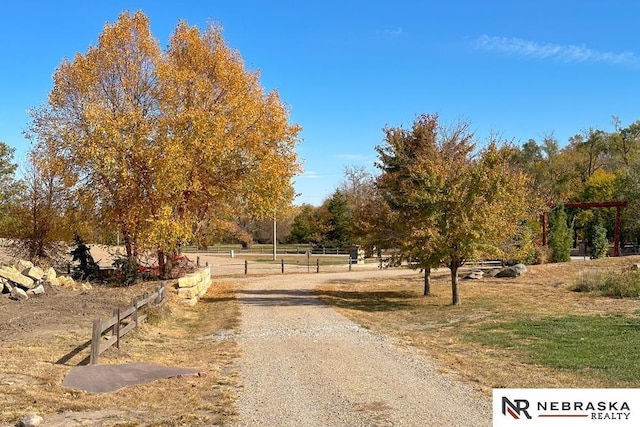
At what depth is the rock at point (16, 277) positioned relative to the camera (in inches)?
675

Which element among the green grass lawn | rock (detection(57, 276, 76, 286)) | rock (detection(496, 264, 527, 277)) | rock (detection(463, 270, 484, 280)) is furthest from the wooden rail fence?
rock (detection(496, 264, 527, 277))

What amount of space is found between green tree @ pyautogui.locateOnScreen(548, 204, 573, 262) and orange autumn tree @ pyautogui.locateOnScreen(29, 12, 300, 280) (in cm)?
1969

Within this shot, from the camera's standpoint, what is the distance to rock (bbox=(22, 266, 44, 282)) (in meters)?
18.3

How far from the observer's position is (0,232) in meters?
26.6

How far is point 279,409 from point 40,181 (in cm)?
2315

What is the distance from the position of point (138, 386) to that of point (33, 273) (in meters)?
11.7

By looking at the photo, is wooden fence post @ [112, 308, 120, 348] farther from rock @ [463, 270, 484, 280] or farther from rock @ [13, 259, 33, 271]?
rock @ [463, 270, 484, 280]

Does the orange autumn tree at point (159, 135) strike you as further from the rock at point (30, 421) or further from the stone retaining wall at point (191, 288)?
the rock at point (30, 421)

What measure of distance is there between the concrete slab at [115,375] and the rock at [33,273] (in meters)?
10.2

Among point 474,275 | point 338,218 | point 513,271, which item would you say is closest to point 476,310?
point 513,271

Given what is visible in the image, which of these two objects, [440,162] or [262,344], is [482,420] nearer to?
[262,344]

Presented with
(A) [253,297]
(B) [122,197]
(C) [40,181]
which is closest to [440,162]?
(A) [253,297]

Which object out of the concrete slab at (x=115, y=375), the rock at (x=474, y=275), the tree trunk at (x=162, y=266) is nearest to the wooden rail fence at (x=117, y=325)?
the concrete slab at (x=115, y=375)

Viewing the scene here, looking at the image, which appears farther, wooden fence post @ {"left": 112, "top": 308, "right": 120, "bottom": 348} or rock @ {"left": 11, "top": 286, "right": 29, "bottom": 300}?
rock @ {"left": 11, "top": 286, "right": 29, "bottom": 300}
